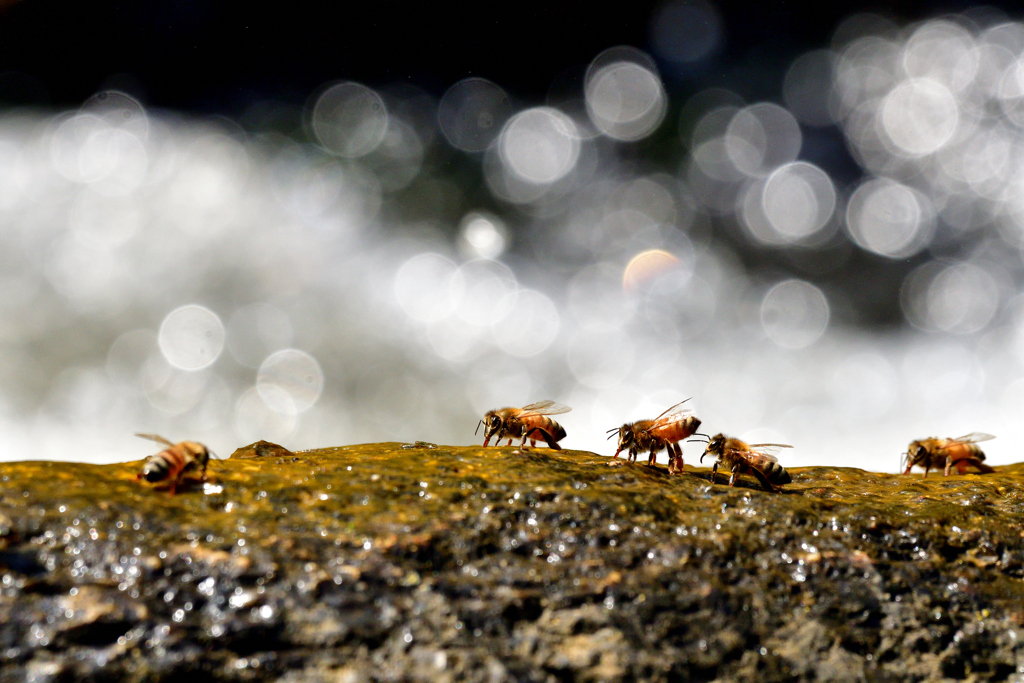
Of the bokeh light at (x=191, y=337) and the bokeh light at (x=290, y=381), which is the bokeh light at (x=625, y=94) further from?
the bokeh light at (x=191, y=337)

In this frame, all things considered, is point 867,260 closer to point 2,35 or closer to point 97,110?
point 97,110

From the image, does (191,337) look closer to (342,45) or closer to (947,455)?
(342,45)

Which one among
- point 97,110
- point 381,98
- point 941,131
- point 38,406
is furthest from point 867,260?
point 97,110

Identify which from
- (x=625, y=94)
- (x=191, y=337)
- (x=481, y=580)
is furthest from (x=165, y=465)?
(x=625, y=94)

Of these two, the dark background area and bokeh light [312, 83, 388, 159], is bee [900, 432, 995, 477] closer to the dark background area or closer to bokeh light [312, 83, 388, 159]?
the dark background area

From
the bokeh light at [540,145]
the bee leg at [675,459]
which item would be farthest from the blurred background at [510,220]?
the bee leg at [675,459]
